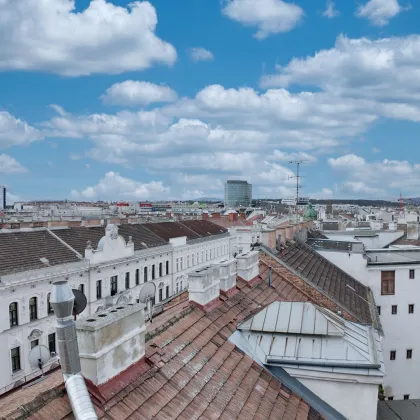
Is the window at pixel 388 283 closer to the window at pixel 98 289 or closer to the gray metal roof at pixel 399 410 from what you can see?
the gray metal roof at pixel 399 410

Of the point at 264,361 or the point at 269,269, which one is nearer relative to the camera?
the point at 264,361

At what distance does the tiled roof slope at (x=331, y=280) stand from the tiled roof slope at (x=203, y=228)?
39.3 m

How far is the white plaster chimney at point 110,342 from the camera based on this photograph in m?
6.10

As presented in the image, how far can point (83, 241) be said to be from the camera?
4072 cm

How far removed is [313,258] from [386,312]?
5.45 metres

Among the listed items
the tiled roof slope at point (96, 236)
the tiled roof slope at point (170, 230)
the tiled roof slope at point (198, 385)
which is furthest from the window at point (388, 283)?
the tiled roof slope at point (170, 230)

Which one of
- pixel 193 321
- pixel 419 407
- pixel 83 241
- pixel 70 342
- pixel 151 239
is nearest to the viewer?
pixel 70 342

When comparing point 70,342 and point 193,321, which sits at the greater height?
point 70,342

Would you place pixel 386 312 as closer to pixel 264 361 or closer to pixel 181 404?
pixel 264 361

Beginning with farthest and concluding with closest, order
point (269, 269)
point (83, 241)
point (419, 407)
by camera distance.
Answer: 1. point (83, 241)
2. point (269, 269)
3. point (419, 407)

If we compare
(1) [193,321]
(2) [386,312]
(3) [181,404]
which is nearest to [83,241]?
(2) [386,312]

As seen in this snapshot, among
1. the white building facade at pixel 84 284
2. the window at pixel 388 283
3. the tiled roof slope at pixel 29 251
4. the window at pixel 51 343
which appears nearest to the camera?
the window at pixel 388 283

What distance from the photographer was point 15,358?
1153 inches

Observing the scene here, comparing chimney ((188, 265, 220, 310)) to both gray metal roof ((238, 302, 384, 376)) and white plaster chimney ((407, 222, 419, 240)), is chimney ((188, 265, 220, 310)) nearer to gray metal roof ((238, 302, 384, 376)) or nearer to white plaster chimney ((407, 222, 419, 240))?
Answer: gray metal roof ((238, 302, 384, 376))
